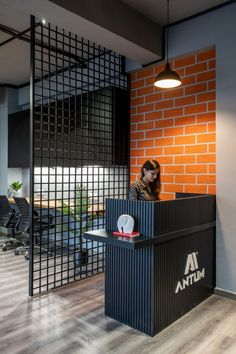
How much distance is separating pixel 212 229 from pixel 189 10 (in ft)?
7.82

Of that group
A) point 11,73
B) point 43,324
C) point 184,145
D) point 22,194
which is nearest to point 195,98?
point 184,145

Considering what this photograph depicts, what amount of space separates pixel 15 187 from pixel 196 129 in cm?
417

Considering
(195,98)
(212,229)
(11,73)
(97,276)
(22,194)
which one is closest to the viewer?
(212,229)

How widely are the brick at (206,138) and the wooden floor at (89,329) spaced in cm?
169

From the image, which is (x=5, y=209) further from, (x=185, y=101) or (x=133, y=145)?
(x=185, y=101)

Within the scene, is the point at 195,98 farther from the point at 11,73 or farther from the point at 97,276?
the point at 11,73

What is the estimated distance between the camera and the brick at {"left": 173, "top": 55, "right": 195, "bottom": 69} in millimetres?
3441

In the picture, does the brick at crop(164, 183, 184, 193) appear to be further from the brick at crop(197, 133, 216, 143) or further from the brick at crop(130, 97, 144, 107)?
the brick at crop(130, 97, 144, 107)

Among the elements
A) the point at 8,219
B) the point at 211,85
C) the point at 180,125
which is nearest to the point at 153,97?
the point at 180,125

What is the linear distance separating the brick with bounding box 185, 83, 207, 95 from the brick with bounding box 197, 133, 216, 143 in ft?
1.73

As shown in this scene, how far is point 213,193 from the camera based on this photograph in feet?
10.6

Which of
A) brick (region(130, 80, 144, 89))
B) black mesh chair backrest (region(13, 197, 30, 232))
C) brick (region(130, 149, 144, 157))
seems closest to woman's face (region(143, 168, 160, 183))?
brick (region(130, 149, 144, 157))

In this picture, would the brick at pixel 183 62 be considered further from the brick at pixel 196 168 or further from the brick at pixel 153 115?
the brick at pixel 196 168

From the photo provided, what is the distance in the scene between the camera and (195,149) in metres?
3.41
